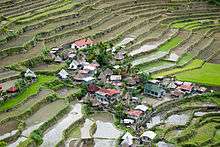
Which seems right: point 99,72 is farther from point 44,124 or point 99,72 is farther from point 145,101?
point 44,124

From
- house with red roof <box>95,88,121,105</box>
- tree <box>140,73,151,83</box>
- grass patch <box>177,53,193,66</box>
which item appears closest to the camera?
house with red roof <box>95,88,121,105</box>

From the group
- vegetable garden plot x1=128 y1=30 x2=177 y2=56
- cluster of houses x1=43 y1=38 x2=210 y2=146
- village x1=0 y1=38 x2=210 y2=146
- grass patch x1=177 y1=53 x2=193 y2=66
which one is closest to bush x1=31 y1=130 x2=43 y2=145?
village x1=0 y1=38 x2=210 y2=146

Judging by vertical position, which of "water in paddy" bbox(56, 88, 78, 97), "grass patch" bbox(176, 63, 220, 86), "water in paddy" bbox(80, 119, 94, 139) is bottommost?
"grass patch" bbox(176, 63, 220, 86)

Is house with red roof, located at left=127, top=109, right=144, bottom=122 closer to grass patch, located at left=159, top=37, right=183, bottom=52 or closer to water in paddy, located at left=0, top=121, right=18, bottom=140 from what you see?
water in paddy, located at left=0, top=121, right=18, bottom=140

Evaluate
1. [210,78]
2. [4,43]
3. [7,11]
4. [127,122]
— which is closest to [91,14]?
[7,11]

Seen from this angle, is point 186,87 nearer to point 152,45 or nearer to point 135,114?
point 135,114

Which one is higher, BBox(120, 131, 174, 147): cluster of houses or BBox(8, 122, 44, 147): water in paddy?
BBox(8, 122, 44, 147): water in paddy
